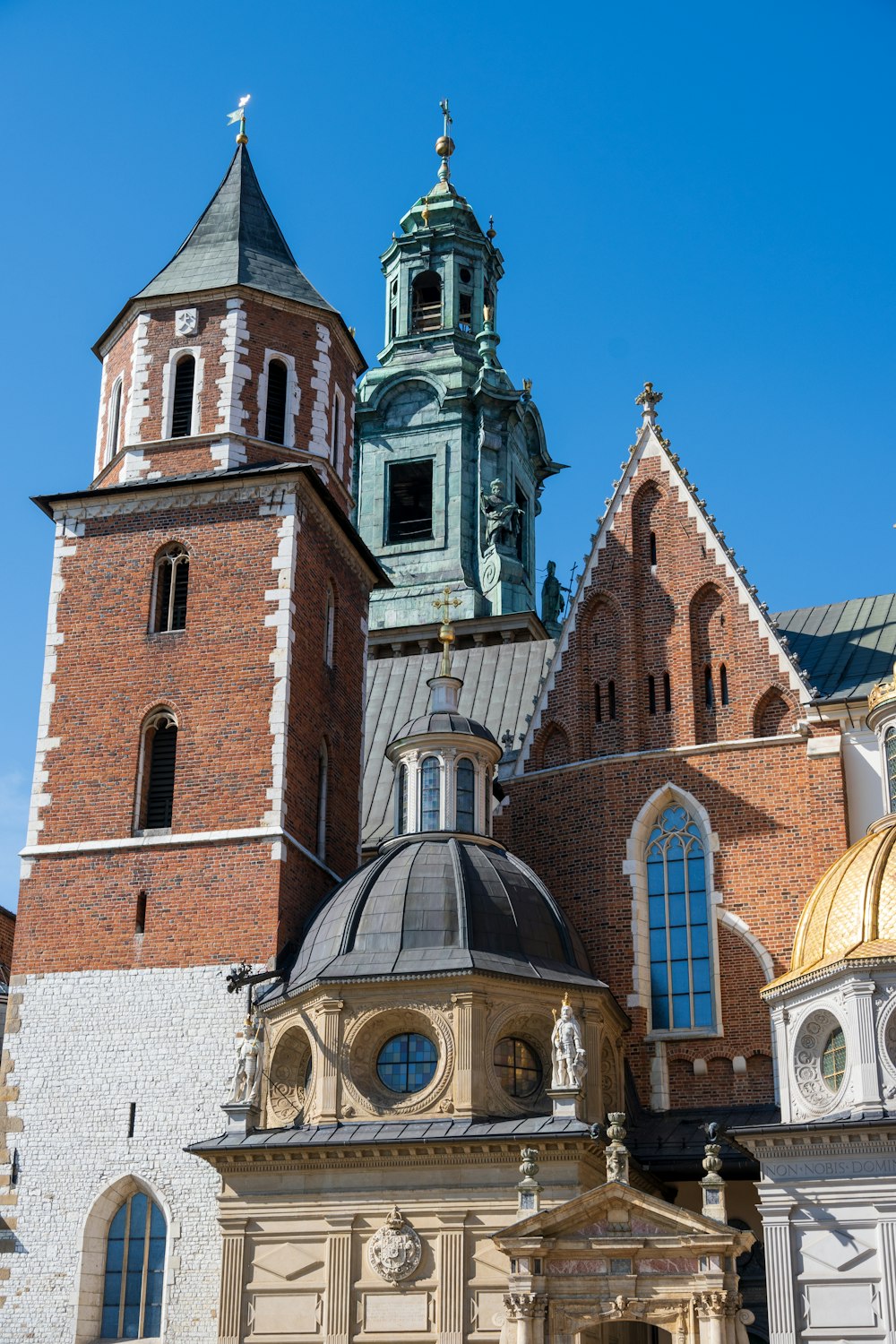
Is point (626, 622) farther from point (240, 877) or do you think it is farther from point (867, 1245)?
point (867, 1245)

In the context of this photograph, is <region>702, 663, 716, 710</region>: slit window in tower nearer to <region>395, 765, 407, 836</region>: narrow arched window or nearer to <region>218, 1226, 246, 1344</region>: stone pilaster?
<region>395, 765, 407, 836</region>: narrow arched window

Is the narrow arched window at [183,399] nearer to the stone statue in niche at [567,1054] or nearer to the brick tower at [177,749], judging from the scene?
the brick tower at [177,749]

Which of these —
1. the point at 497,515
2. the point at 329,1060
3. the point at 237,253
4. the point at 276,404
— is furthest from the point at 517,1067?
the point at 497,515

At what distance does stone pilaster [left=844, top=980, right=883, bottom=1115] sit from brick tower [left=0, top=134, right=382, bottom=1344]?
355 inches

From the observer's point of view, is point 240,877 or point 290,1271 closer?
point 290,1271

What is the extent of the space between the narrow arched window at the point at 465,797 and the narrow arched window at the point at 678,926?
306 cm

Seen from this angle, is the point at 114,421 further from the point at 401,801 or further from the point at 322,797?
the point at 401,801

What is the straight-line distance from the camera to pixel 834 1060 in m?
24.8

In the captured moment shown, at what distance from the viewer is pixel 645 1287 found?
23.4 meters

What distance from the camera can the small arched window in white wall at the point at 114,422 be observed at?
34.1 metres

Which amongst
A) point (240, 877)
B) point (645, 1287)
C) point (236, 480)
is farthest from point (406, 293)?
point (645, 1287)

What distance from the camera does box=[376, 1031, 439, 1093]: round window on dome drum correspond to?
26516mm

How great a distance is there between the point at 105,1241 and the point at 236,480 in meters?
12.5

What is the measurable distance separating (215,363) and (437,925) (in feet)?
38.1
